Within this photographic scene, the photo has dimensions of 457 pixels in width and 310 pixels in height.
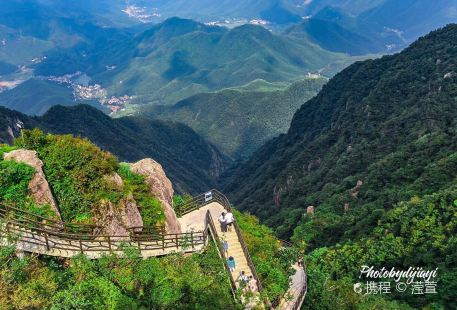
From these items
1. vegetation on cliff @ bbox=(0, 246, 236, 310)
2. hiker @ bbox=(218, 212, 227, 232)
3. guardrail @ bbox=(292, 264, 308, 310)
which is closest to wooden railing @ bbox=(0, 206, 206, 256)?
vegetation on cliff @ bbox=(0, 246, 236, 310)

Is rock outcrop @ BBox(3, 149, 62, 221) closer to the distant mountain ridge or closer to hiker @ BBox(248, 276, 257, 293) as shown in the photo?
hiker @ BBox(248, 276, 257, 293)


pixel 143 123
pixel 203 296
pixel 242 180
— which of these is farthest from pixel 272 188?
pixel 143 123

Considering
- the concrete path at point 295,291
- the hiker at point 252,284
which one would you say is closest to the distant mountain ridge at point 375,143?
the concrete path at point 295,291

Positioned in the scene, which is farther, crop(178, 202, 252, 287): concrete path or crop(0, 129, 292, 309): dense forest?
crop(178, 202, 252, 287): concrete path

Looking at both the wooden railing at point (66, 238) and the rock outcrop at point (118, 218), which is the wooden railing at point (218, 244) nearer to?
the wooden railing at point (66, 238)

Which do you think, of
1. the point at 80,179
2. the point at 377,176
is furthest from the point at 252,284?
the point at 377,176

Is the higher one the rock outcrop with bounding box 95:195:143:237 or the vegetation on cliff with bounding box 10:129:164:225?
the vegetation on cliff with bounding box 10:129:164:225
